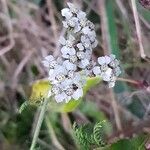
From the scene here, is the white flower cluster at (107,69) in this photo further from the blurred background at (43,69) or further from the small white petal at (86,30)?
the blurred background at (43,69)

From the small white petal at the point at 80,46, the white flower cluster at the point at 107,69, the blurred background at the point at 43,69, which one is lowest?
the blurred background at the point at 43,69

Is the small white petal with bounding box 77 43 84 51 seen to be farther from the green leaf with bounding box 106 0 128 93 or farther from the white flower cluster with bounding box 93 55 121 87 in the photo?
the green leaf with bounding box 106 0 128 93

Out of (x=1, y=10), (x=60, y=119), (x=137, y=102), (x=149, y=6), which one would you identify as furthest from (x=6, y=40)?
(x=149, y=6)

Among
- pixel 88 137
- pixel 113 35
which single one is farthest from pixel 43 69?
pixel 88 137

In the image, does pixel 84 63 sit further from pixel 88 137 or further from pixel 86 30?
pixel 88 137

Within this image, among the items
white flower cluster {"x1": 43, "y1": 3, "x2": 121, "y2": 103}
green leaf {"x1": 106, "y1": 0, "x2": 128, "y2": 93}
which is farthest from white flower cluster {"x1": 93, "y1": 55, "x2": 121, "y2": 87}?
green leaf {"x1": 106, "y1": 0, "x2": 128, "y2": 93}

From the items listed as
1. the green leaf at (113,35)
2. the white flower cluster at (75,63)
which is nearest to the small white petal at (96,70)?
the white flower cluster at (75,63)
